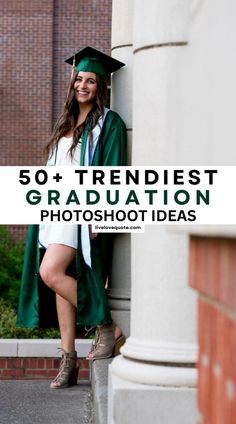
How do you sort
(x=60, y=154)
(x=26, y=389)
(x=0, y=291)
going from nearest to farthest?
1. (x=60, y=154)
2. (x=26, y=389)
3. (x=0, y=291)

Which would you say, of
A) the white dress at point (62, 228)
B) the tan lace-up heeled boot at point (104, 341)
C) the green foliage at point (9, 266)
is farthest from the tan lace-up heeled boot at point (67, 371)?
the green foliage at point (9, 266)

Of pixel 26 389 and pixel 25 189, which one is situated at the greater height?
pixel 25 189

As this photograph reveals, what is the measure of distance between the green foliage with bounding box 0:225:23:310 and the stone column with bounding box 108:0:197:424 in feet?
31.3

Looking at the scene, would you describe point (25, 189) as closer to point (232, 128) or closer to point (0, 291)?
point (232, 128)

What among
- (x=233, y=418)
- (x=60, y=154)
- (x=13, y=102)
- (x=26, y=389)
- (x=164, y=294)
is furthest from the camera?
(x=13, y=102)

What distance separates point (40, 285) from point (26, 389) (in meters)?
0.75

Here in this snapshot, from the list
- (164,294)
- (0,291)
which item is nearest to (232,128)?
(164,294)

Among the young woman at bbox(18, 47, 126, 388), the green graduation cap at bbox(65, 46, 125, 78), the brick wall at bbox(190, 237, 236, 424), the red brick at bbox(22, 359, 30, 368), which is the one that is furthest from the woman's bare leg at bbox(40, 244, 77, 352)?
the brick wall at bbox(190, 237, 236, 424)

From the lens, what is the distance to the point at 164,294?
341 cm

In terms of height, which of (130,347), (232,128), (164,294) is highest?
(232,128)

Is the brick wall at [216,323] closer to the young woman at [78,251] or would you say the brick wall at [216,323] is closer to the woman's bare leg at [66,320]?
the young woman at [78,251]

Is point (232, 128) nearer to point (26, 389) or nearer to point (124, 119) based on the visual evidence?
point (124, 119)

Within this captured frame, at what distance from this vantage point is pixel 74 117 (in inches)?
224

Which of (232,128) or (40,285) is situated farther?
(40,285)
